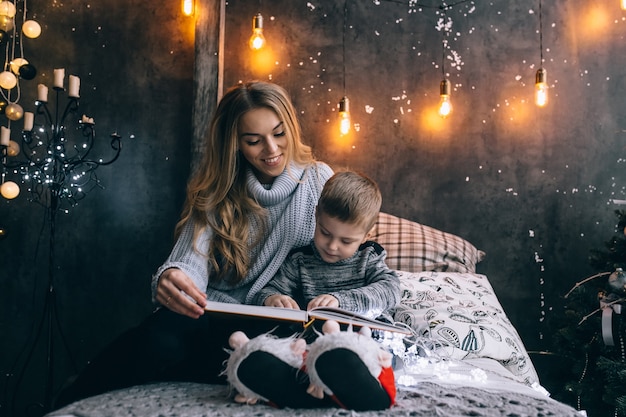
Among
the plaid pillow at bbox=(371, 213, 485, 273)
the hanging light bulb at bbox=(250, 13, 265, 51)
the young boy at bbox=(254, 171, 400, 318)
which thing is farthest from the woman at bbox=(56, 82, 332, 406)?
the hanging light bulb at bbox=(250, 13, 265, 51)

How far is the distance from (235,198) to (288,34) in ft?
5.02

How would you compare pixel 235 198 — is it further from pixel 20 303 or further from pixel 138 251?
pixel 20 303

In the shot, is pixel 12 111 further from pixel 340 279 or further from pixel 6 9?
pixel 340 279

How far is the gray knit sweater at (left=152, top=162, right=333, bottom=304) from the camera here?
195 cm

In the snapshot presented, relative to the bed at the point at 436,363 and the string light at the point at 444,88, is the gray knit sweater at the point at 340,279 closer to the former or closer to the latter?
the bed at the point at 436,363

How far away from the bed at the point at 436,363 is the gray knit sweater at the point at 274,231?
0.47 m

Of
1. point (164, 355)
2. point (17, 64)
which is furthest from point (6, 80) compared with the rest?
point (164, 355)

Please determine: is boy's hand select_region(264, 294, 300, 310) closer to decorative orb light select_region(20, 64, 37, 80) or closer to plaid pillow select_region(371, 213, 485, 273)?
plaid pillow select_region(371, 213, 485, 273)

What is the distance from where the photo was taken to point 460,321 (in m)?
1.91

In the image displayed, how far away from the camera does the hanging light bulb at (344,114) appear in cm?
300

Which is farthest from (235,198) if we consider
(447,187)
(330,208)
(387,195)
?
(447,187)

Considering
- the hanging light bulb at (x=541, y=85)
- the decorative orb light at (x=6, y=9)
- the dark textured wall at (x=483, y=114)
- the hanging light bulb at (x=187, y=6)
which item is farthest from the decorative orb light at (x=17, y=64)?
the hanging light bulb at (x=541, y=85)

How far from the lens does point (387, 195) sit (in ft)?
10.4

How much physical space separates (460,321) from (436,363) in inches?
14.2
